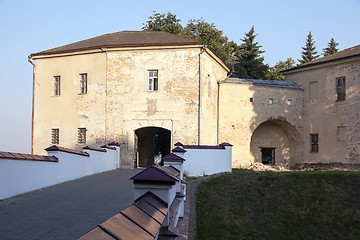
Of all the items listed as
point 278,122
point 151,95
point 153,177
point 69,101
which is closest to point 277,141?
point 278,122

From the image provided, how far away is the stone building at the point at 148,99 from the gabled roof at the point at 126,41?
60mm

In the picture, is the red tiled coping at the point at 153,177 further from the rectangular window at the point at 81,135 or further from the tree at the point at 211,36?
the tree at the point at 211,36

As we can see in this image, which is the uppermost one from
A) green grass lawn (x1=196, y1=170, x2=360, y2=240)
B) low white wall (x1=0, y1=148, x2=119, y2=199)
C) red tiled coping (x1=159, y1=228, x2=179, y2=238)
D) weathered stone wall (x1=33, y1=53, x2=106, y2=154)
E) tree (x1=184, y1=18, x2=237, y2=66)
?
tree (x1=184, y1=18, x2=237, y2=66)

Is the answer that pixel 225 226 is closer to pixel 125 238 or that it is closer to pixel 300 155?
pixel 125 238

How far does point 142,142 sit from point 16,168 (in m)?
16.0

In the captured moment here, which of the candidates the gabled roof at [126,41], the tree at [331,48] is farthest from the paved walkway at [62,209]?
the tree at [331,48]

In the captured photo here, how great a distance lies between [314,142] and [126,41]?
1500 cm

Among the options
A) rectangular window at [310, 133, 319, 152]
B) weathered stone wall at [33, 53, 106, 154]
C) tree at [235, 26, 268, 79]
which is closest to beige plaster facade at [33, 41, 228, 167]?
weathered stone wall at [33, 53, 106, 154]

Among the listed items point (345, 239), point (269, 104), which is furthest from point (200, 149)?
point (269, 104)

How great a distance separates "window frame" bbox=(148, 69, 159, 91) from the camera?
929 inches

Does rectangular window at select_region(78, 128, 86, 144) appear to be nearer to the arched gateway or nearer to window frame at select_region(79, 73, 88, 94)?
window frame at select_region(79, 73, 88, 94)

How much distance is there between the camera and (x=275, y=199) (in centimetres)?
1725

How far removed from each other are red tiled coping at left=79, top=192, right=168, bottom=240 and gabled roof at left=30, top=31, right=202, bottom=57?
19.8 metres

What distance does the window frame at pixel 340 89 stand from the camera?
27175 mm
